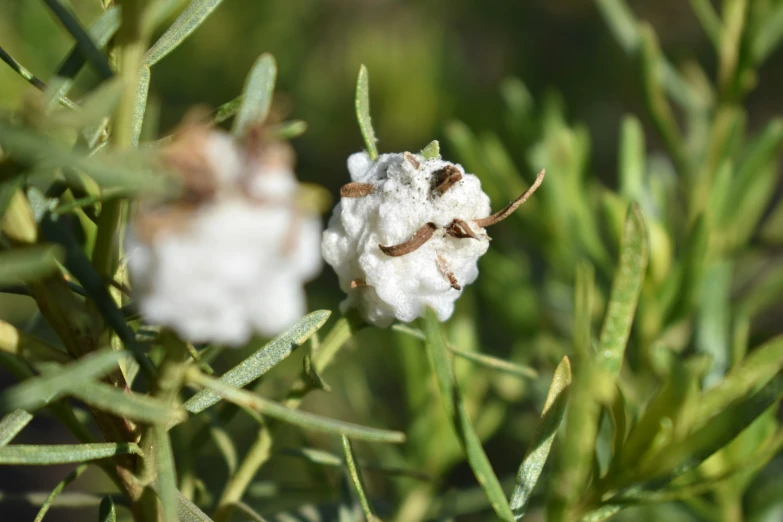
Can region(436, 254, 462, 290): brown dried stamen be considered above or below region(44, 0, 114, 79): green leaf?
below

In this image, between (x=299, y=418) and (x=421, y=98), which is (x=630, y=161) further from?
(x=421, y=98)

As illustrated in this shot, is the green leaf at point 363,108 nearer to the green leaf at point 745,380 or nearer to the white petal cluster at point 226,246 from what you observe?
the white petal cluster at point 226,246

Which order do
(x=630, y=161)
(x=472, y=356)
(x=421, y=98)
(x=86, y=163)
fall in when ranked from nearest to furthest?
(x=86, y=163) < (x=472, y=356) < (x=630, y=161) < (x=421, y=98)

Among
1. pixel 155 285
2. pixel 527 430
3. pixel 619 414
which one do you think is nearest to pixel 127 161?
pixel 155 285

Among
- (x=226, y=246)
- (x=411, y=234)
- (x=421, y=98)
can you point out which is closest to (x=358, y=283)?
(x=411, y=234)

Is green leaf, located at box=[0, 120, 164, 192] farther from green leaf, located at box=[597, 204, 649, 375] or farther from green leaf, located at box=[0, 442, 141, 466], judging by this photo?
green leaf, located at box=[597, 204, 649, 375]

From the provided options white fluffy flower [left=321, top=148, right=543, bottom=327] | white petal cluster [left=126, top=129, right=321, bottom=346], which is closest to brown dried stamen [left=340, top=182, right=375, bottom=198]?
white fluffy flower [left=321, top=148, right=543, bottom=327]

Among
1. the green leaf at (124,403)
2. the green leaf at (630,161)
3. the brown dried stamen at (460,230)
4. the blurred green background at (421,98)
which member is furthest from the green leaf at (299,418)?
the green leaf at (630,161)

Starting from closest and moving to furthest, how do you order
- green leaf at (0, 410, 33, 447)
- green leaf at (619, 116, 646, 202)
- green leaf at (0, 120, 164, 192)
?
green leaf at (0, 120, 164, 192), green leaf at (0, 410, 33, 447), green leaf at (619, 116, 646, 202)
